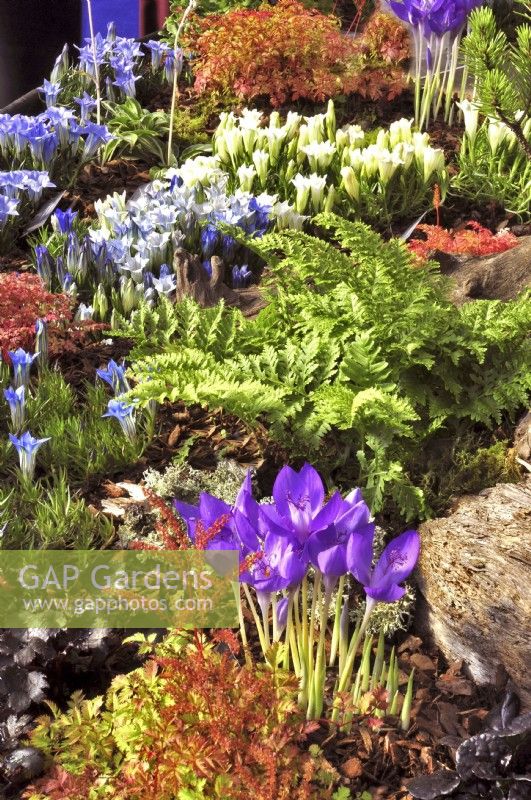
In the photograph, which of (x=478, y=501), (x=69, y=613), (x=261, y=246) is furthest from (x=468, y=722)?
(x=261, y=246)

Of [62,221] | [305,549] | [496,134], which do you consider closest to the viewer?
[305,549]

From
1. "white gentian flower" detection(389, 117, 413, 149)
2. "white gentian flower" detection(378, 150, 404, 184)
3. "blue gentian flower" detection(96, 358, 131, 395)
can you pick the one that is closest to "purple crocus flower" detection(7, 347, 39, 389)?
"blue gentian flower" detection(96, 358, 131, 395)

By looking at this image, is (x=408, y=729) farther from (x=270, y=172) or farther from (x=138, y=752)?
(x=270, y=172)

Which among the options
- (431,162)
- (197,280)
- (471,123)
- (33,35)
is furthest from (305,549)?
(33,35)

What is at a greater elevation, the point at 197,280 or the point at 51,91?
the point at 51,91

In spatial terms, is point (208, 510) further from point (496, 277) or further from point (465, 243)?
point (465, 243)

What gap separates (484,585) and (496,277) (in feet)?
5.83

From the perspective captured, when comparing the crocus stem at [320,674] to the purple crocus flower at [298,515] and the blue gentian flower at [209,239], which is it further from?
the blue gentian flower at [209,239]

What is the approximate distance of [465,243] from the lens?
4652mm

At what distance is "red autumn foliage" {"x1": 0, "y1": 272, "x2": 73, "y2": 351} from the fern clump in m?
0.56

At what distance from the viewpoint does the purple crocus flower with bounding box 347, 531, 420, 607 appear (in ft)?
7.63

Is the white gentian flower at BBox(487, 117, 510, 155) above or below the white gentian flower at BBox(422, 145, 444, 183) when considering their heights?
above

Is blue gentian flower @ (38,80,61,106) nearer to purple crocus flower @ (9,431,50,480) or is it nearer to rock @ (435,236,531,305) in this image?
rock @ (435,236,531,305)

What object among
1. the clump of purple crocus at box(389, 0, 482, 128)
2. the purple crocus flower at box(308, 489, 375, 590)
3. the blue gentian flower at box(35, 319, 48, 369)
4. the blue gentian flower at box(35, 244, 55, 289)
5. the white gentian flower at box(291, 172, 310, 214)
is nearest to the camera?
the purple crocus flower at box(308, 489, 375, 590)
